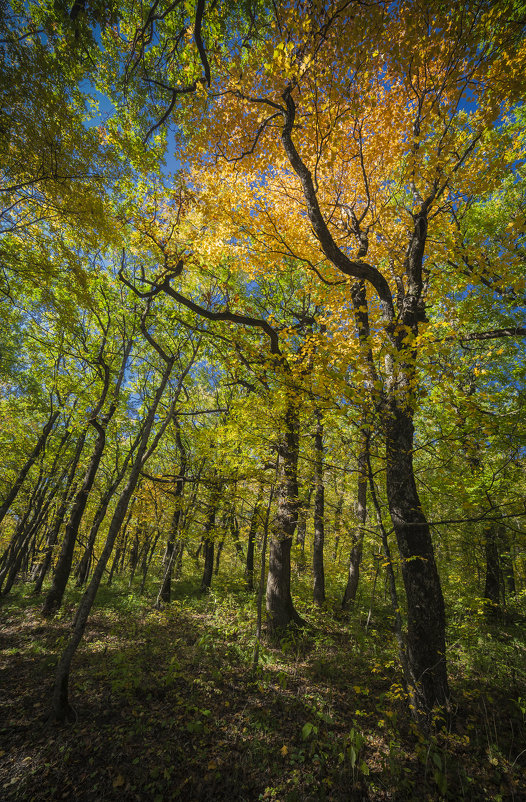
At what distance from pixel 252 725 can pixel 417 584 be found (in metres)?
3.14

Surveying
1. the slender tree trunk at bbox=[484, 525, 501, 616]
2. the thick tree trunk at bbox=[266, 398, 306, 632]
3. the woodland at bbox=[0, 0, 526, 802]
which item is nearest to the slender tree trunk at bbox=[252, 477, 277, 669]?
the woodland at bbox=[0, 0, 526, 802]

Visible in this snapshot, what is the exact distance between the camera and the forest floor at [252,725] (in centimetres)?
311

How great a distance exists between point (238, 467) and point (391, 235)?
681cm

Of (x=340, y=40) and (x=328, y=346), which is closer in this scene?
(x=340, y=40)

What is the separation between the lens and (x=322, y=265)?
838 centimetres

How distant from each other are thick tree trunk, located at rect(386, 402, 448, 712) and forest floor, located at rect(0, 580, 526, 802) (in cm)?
54

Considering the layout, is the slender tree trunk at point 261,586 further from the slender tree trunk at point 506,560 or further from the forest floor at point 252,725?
the slender tree trunk at point 506,560

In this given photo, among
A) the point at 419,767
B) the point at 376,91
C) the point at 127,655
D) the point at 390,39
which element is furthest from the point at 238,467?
the point at 376,91

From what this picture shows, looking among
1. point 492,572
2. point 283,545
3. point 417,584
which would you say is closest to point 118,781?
point 417,584

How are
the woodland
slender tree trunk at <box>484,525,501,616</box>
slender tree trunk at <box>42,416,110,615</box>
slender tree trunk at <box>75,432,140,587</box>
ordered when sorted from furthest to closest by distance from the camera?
slender tree trunk at <box>42,416,110,615</box> → slender tree trunk at <box>484,525,501,616</box> → slender tree trunk at <box>75,432,140,587</box> → the woodland

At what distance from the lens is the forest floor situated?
10.2ft

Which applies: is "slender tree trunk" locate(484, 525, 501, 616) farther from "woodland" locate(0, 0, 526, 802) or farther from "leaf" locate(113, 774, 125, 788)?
"leaf" locate(113, 774, 125, 788)

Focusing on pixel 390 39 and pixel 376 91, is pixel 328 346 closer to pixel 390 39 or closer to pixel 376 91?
pixel 390 39

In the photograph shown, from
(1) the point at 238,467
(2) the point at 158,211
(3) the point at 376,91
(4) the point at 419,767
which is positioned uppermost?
(3) the point at 376,91
